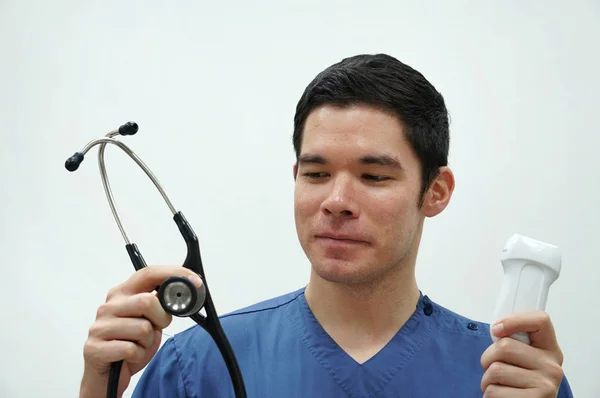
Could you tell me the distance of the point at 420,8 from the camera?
64.7 inches

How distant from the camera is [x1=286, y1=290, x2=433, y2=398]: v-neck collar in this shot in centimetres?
112

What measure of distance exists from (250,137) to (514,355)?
882 millimetres

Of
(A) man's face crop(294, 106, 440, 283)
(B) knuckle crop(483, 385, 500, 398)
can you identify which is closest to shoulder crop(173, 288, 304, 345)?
(A) man's face crop(294, 106, 440, 283)

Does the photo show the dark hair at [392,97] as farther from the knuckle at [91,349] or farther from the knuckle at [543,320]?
the knuckle at [91,349]

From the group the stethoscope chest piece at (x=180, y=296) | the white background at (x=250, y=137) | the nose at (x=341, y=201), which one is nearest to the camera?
the stethoscope chest piece at (x=180, y=296)

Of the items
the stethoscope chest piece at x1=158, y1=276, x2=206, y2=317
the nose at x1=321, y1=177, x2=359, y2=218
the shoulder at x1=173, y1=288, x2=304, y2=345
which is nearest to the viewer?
the stethoscope chest piece at x1=158, y1=276, x2=206, y2=317

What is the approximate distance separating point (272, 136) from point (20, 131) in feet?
1.93

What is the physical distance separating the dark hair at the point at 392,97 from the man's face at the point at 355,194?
2 centimetres

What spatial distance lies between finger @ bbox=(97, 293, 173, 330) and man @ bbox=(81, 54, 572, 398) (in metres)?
0.07

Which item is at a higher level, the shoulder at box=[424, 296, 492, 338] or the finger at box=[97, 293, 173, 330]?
the finger at box=[97, 293, 173, 330]

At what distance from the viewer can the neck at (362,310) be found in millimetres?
1165

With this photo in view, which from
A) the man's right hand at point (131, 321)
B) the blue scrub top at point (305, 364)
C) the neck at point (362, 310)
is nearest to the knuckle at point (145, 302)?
the man's right hand at point (131, 321)

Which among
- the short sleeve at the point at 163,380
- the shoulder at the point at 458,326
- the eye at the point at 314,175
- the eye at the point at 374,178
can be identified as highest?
the eye at the point at 314,175

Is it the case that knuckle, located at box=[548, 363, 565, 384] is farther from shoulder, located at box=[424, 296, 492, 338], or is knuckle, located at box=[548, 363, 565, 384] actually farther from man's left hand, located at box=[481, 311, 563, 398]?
shoulder, located at box=[424, 296, 492, 338]
